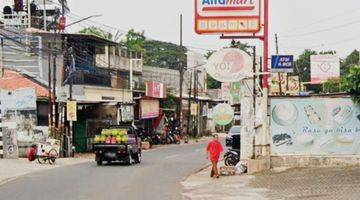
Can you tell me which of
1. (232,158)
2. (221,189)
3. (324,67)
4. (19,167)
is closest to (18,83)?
(19,167)

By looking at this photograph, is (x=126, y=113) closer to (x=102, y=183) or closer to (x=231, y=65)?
(x=102, y=183)

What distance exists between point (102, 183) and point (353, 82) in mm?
9046

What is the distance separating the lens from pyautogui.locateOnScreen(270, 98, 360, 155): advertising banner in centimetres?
2384

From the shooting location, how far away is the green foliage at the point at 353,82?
21180 mm

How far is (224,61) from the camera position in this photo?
22.4 m

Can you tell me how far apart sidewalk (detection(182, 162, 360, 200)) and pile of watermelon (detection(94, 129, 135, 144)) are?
28.5 ft

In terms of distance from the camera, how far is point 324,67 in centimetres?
5075

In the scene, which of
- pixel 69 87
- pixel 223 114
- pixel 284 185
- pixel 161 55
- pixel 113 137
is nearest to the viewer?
pixel 284 185

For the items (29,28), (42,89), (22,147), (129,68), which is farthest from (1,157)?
(129,68)

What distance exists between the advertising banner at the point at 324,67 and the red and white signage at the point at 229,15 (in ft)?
89.8

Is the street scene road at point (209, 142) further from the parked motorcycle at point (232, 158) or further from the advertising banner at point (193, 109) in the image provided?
the advertising banner at point (193, 109)

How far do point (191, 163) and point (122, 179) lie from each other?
10543 mm

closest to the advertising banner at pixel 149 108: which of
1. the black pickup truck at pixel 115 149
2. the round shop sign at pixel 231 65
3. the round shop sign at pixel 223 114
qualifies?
the black pickup truck at pixel 115 149

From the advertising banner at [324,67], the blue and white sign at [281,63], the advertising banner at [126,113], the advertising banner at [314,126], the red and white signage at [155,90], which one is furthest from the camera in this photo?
→ the red and white signage at [155,90]
